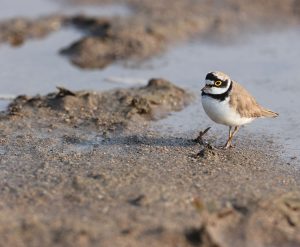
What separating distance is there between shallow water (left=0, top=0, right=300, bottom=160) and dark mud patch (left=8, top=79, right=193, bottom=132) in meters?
0.25

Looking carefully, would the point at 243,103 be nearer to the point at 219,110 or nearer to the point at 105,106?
the point at 219,110

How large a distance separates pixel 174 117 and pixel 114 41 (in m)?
2.78

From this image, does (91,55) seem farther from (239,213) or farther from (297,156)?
(239,213)

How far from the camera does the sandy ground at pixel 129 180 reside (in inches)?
194

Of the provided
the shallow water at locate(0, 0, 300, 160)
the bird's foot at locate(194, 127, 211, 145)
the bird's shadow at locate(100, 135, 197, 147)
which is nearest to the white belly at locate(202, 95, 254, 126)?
the bird's foot at locate(194, 127, 211, 145)

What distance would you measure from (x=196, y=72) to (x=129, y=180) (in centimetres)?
367

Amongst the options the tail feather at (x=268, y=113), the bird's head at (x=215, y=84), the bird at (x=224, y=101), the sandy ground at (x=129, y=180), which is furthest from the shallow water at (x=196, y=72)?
the bird's head at (x=215, y=84)

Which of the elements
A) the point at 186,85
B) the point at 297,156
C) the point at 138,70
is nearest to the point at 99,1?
the point at 138,70

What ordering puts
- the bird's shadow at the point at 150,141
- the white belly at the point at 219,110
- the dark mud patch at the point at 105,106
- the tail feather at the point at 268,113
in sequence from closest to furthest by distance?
the white belly at the point at 219,110 < the bird's shadow at the point at 150,141 < the tail feather at the point at 268,113 < the dark mud patch at the point at 105,106

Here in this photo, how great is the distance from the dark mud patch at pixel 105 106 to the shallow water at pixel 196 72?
0.81 ft

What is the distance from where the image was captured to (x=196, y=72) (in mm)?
9188

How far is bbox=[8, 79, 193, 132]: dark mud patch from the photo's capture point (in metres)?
7.44

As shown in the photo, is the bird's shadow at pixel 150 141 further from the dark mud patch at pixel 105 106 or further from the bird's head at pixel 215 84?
the bird's head at pixel 215 84

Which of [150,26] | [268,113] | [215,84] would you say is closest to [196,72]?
[150,26]
